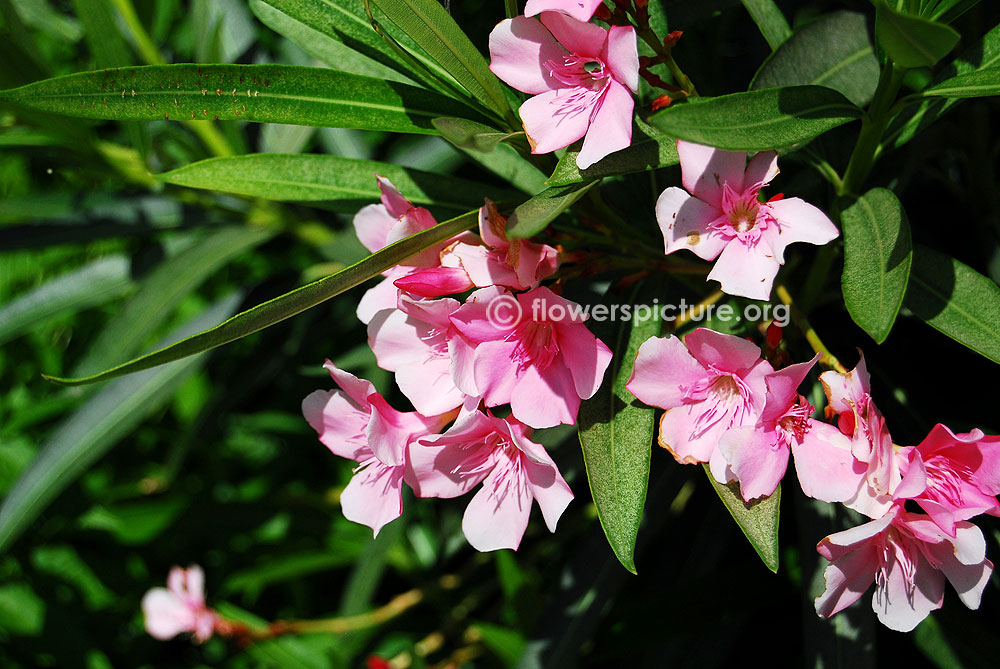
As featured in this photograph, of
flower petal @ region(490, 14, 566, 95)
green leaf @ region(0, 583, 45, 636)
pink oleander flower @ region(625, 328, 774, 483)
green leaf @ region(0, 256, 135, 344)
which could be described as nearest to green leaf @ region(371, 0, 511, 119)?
flower petal @ region(490, 14, 566, 95)

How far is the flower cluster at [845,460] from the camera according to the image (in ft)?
2.43

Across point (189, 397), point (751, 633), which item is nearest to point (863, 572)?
point (751, 633)

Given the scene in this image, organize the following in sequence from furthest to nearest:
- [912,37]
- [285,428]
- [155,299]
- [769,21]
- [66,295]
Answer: [285,428], [66,295], [155,299], [769,21], [912,37]

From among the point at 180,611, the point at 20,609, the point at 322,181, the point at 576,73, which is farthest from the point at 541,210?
the point at 20,609

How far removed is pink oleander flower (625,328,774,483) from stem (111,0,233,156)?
1187mm

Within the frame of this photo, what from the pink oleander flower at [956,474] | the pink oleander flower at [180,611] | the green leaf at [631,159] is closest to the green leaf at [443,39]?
the green leaf at [631,159]

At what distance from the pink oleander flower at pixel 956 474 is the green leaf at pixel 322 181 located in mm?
609

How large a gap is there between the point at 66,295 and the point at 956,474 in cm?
172

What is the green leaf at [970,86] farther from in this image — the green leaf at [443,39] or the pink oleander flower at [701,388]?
the green leaf at [443,39]

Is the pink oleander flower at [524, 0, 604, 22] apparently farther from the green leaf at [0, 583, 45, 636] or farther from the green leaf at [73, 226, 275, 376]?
the green leaf at [0, 583, 45, 636]

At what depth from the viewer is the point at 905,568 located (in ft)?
2.60

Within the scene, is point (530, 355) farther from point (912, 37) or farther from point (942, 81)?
point (942, 81)

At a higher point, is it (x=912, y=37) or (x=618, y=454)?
(x=912, y=37)

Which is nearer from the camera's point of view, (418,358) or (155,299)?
(418,358)
